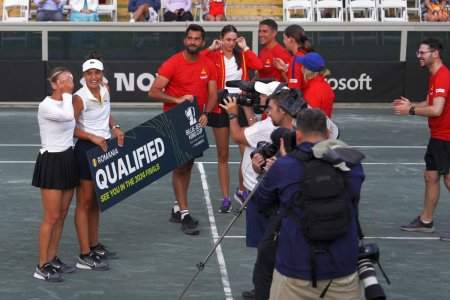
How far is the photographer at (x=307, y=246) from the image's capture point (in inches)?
234

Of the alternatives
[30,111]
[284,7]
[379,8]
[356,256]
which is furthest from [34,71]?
[356,256]

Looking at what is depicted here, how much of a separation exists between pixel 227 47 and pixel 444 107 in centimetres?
279

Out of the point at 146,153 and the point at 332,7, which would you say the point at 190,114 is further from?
the point at 332,7

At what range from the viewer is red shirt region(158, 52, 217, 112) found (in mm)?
10805

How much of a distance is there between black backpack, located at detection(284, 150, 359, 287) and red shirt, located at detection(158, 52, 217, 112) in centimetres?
500

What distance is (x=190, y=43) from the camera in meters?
10.7

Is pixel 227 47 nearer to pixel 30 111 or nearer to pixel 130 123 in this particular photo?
pixel 130 123

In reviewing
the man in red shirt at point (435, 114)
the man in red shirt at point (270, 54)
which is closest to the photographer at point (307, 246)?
the man in red shirt at point (435, 114)

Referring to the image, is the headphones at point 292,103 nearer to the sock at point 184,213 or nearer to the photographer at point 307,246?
the photographer at point 307,246

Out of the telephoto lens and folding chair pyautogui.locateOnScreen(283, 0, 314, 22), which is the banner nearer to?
the telephoto lens

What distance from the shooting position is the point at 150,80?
65.1 ft

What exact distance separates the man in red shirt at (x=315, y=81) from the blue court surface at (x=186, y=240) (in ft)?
5.32

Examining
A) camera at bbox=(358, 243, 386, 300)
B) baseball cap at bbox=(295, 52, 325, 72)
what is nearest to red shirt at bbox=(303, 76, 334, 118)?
baseball cap at bbox=(295, 52, 325, 72)

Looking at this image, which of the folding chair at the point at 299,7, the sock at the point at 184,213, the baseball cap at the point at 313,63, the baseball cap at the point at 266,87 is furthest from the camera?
the folding chair at the point at 299,7
